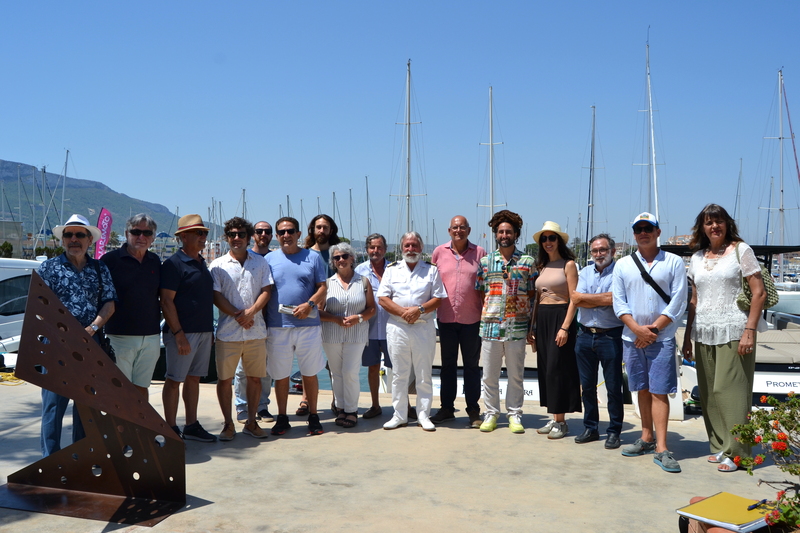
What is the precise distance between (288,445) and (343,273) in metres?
1.75

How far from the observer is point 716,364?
16.8 ft

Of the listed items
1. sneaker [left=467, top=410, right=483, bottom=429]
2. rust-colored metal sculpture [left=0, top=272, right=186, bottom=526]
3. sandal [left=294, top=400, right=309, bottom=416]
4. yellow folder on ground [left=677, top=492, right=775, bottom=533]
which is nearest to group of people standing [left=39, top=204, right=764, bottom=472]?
sneaker [left=467, top=410, right=483, bottom=429]

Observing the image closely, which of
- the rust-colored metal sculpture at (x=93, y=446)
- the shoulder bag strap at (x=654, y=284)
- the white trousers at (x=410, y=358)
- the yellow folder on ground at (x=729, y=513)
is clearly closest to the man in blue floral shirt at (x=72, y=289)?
the rust-colored metal sculpture at (x=93, y=446)

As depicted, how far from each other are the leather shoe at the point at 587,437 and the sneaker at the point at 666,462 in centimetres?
72

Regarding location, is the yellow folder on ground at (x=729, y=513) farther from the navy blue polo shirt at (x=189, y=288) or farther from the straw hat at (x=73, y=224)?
the straw hat at (x=73, y=224)

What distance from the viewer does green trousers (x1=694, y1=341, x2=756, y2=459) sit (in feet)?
16.5

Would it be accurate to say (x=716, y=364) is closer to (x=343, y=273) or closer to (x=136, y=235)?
(x=343, y=273)

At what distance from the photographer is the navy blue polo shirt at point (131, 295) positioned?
5141 mm

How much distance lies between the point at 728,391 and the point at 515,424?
1965 millimetres

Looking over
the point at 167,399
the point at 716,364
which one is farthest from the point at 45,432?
the point at 716,364

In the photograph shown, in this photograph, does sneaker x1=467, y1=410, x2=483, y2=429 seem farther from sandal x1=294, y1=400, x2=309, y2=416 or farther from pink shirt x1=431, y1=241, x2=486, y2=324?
sandal x1=294, y1=400, x2=309, y2=416

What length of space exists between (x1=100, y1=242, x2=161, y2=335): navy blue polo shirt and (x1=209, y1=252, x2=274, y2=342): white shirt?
671 mm

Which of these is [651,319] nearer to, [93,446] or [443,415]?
[443,415]

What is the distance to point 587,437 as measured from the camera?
19.2 ft
